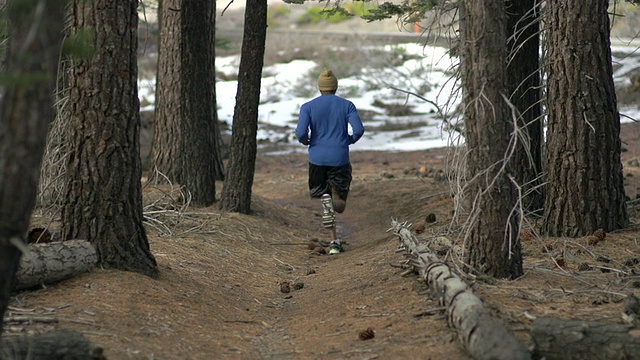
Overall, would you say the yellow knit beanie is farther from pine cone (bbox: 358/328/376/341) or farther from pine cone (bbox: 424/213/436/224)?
pine cone (bbox: 358/328/376/341)

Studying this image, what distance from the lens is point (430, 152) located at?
21203mm

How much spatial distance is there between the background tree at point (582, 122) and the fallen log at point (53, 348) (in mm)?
5685

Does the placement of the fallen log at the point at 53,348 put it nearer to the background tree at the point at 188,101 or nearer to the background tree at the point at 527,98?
the background tree at the point at 527,98

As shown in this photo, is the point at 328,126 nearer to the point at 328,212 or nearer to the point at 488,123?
the point at 328,212

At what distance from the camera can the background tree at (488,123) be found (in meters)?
7.02

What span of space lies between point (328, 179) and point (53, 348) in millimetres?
6326

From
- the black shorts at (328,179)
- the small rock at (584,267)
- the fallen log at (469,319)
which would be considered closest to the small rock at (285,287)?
the fallen log at (469,319)

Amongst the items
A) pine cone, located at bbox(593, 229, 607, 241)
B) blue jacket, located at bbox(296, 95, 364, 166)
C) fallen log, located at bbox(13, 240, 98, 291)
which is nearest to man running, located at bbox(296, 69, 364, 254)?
blue jacket, located at bbox(296, 95, 364, 166)

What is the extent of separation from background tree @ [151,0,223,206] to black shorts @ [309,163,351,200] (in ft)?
7.03

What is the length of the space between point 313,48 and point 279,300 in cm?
2605

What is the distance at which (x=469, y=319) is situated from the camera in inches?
219

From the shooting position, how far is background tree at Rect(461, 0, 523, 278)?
7016 millimetres

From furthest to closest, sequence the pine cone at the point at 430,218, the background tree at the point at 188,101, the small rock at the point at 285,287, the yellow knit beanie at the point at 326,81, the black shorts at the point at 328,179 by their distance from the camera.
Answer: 1. the background tree at the point at 188,101
2. the pine cone at the point at 430,218
3. the black shorts at the point at 328,179
4. the yellow knit beanie at the point at 326,81
5. the small rock at the point at 285,287

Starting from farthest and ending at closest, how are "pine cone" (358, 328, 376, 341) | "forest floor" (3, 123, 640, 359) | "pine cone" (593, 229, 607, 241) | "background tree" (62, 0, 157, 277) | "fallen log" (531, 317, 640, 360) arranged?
"pine cone" (593, 229, 607, 241), "background tree" (62, 0, 157, 277), "pine cone" (358, 328, 376, 341), "forest floor" (3, 123, 640, 359), "fallen log" (531, 317, 640, 360)
